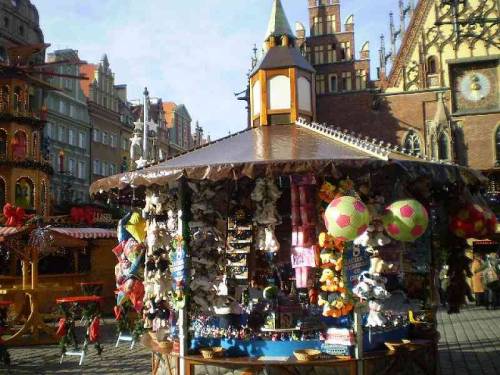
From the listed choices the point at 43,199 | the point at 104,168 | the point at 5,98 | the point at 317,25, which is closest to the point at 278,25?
the point at 317,25

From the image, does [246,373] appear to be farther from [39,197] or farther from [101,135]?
[101,135]

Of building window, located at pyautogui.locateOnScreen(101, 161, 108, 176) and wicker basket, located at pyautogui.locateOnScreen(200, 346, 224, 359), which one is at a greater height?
building window, located at pyautogui.locateOnScreen(101, 161, 108, 176)

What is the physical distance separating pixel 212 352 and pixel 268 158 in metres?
2.66

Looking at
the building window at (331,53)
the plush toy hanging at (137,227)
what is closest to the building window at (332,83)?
the building window at (331,53)

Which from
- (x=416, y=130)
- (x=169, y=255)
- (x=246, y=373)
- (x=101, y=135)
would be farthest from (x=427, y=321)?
(x=101, y=135)

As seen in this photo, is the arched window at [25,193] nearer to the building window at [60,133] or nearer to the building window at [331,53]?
the building window at [60,133]

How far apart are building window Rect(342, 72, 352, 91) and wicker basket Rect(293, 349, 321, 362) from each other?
26387mm

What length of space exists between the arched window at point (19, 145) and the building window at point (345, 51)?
60.2ft

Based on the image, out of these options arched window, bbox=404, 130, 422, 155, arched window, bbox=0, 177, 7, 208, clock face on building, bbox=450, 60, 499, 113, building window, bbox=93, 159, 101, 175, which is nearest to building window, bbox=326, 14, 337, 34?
clock face on building, bbox=450, 60, 499, 113

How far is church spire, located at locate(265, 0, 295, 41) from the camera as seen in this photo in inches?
447

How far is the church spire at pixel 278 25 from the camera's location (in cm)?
1134

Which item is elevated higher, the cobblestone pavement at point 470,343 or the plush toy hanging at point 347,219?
the plush toy hanging at point 347,219

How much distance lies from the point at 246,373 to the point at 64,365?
5534 millimetres

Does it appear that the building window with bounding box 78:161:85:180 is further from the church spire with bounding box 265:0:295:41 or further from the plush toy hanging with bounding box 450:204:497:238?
the plush toy hanging with bounding box 450:204:497:238
